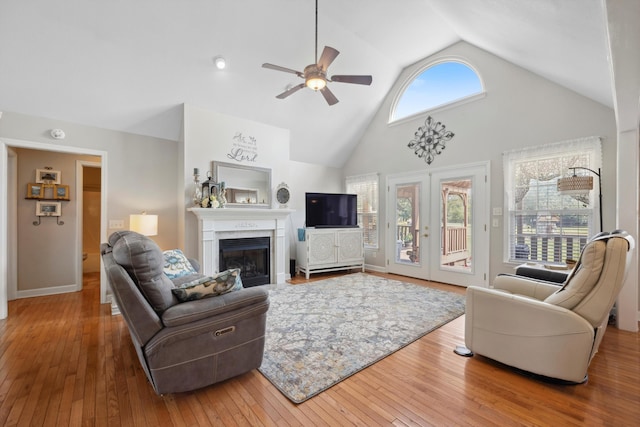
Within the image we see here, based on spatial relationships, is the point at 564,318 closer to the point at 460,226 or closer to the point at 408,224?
the point at 460,226

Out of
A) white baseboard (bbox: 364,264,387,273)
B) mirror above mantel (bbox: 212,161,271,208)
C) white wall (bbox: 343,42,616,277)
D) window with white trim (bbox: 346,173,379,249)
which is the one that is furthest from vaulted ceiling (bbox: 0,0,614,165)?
white baseboard (bbox: 364,264,387,273)

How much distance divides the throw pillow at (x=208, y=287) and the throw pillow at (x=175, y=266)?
1173mm

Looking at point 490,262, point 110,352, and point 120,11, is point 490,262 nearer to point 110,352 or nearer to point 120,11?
point 110,352

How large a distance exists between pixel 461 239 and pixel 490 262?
22.2 inches

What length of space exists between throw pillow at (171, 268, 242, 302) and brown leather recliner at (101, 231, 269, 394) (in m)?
0.04

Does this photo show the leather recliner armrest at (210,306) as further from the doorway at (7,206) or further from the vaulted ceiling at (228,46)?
the vaulted ceiling at (228,46)

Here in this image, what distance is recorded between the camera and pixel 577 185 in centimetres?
296

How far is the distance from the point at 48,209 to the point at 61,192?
31cm

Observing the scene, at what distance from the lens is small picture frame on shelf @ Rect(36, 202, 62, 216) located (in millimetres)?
4094

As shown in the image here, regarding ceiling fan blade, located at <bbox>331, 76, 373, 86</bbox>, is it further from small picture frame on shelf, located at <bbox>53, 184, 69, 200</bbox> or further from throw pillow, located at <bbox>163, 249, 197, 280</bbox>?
small picture frame on shelf, located at <bbox>53, 184, 69, 200</bbox>

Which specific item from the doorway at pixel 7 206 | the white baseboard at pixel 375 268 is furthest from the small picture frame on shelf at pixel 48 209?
the white baseboard at pixel 375 268

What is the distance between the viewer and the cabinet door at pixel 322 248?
5.30 metres

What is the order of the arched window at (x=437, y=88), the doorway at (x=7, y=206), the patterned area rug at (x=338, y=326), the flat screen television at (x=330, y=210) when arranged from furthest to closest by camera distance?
the flat screen television at (x=330, y=210)
the arched window at (x=437, y=88)
the doorway at (x=7, y=206)
the patterned area rug at (x=338, y=326)

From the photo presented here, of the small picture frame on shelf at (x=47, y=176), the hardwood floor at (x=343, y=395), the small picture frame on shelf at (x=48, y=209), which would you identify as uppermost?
the small picture frame on shelf at (x=47, y=176)
